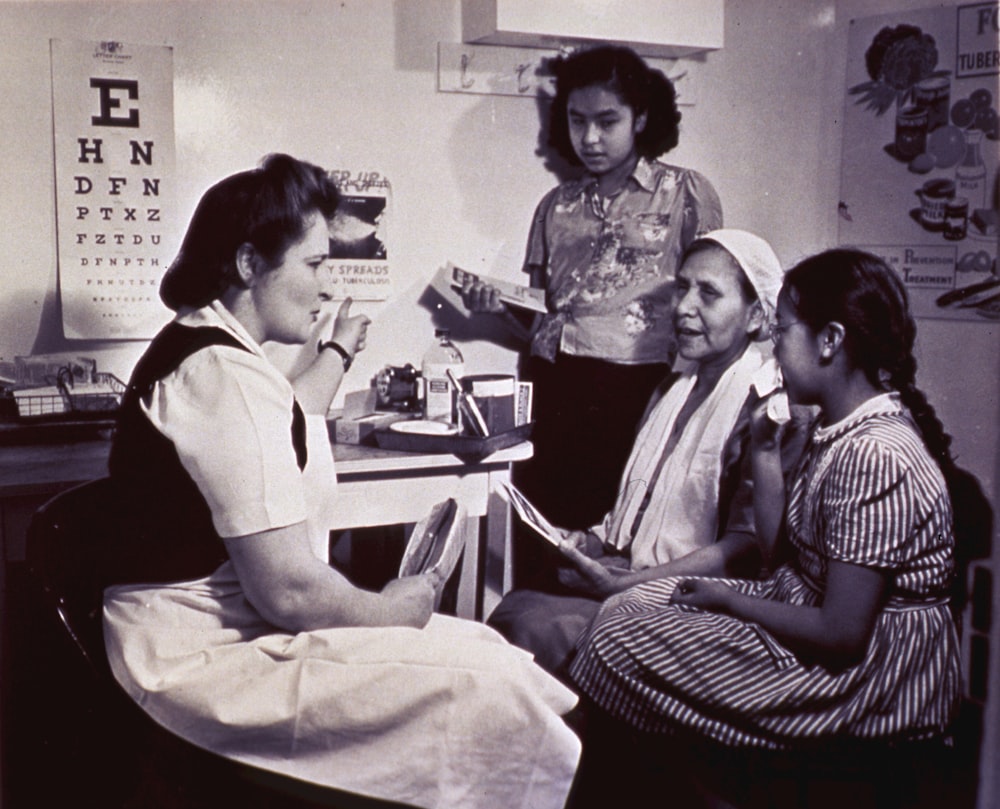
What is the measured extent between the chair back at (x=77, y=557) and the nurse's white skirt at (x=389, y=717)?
0.37ft

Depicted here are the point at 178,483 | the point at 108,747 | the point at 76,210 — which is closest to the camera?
the point at 178,483

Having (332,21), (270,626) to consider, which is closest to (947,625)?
(270,626)

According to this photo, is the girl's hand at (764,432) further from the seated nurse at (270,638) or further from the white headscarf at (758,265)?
the seated nurse at (270,638)

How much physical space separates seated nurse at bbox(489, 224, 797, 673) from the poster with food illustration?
34.5 inches

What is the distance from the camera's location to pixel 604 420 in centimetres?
245

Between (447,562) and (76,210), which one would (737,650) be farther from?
(76,210)

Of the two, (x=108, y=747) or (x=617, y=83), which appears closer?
(x=108, y=747)

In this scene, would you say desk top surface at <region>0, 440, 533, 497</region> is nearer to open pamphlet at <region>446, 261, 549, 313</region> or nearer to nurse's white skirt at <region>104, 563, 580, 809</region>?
open pamphlet at <region>446, 261, 549, 313</region>

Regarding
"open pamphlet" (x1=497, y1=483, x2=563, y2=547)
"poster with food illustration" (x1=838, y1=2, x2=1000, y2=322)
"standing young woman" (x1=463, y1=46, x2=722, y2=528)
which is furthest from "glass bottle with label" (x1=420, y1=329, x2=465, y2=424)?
"poster with food illustration" (x1=838, y1=2, x2=1000, y2=322)

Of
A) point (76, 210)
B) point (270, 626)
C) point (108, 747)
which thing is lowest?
point (108, 747)

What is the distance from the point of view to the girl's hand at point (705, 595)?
4.92ft

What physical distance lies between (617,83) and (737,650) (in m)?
1.47

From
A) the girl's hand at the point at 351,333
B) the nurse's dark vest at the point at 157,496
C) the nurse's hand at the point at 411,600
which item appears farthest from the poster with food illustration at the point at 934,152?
the nurse's dark vest at the point at 157,496

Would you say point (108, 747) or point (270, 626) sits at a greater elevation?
point (270, 626)
